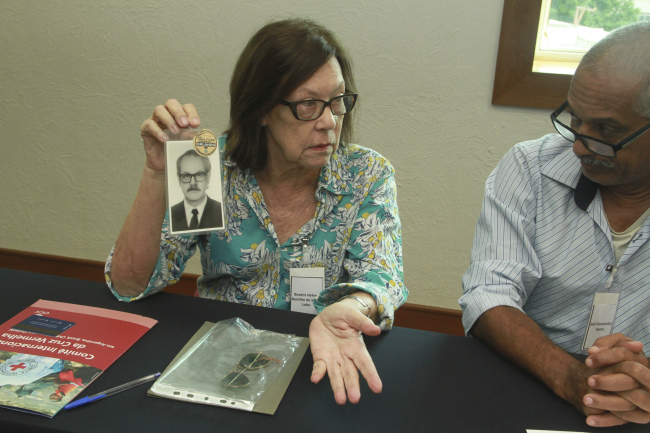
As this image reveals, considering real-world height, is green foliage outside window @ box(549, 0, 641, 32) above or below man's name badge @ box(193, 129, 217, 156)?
above

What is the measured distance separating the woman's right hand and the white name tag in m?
0.46

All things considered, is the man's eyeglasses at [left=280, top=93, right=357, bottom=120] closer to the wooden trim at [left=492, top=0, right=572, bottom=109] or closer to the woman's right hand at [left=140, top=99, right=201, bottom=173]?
the woman's right hand at [left=140, top=99, right=201, bottom=173]

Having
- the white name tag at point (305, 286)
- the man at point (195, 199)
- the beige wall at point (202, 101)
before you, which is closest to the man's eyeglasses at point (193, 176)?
the man at point (195, 199)

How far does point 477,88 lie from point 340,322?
5.53ft

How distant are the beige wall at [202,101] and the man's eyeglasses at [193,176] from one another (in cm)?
147

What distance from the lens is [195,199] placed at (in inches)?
45.3

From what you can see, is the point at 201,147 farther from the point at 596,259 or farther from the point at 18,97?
the point at 18,97

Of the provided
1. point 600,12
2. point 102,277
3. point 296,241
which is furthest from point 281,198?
point 102,277

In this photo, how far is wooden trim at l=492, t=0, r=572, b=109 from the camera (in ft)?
7.25

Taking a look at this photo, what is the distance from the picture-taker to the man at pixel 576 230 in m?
1.15

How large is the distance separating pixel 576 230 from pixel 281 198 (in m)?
0.82

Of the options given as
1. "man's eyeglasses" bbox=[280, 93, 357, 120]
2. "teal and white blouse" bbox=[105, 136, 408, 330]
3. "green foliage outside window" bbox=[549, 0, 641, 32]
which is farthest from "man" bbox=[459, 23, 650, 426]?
"green foliage outside window" bbox=[549, 0, 641, 32]

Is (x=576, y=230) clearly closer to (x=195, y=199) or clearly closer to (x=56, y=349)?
(x=195, y=199)

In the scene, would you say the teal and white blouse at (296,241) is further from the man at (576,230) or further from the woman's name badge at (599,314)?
the woman's name badge at (599,314)
